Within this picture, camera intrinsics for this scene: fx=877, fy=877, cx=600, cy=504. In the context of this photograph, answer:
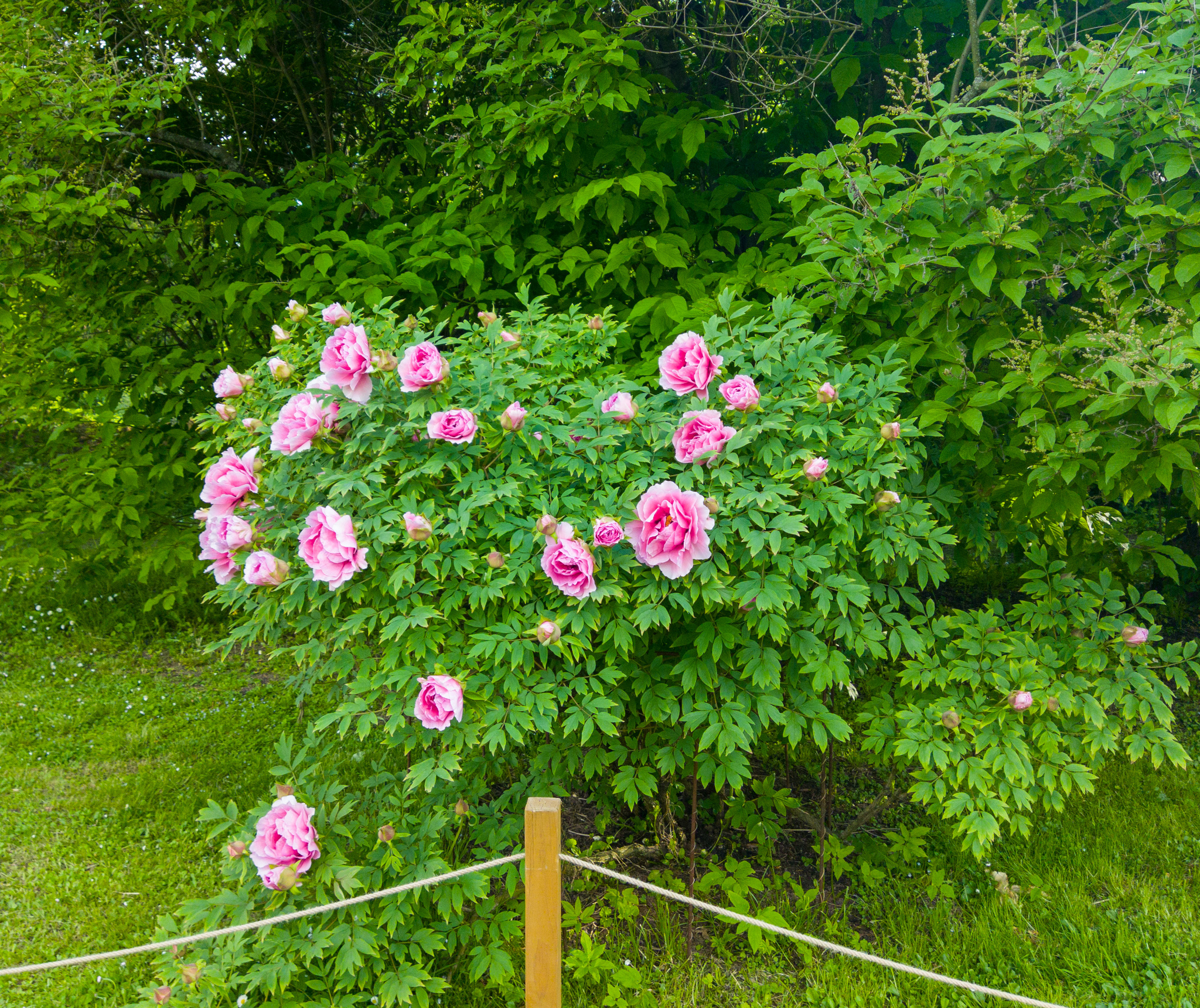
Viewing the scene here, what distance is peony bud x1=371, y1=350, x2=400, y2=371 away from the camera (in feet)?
7.68

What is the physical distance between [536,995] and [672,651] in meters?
1.04

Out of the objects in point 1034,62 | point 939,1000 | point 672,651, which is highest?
point 1034,62

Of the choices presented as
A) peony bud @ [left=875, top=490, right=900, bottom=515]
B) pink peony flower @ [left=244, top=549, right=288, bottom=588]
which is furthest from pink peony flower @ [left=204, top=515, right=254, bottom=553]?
peony bud @ [left=875, top=490, right=900, bottom=515]

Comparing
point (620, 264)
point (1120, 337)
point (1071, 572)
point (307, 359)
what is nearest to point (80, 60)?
point (307, 359)

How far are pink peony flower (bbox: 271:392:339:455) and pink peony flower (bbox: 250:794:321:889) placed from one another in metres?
0.92

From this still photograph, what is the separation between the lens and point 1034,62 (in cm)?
356

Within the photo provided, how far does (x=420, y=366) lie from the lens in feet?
7.58

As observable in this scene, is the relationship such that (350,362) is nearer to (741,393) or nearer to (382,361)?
(382,361)

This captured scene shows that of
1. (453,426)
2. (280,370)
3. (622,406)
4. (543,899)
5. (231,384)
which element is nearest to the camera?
(543,899)

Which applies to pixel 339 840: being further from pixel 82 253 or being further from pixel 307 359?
pixel 82 253

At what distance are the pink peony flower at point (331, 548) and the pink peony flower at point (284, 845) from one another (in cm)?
59

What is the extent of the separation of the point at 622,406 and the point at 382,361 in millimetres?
658

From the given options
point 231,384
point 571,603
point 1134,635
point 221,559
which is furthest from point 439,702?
point 1134,635

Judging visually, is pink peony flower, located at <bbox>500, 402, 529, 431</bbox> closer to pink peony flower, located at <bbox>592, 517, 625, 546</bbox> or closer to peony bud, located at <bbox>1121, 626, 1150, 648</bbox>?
pink peony flower, located at <bbox>592, 517, 625, 546</bbox>
